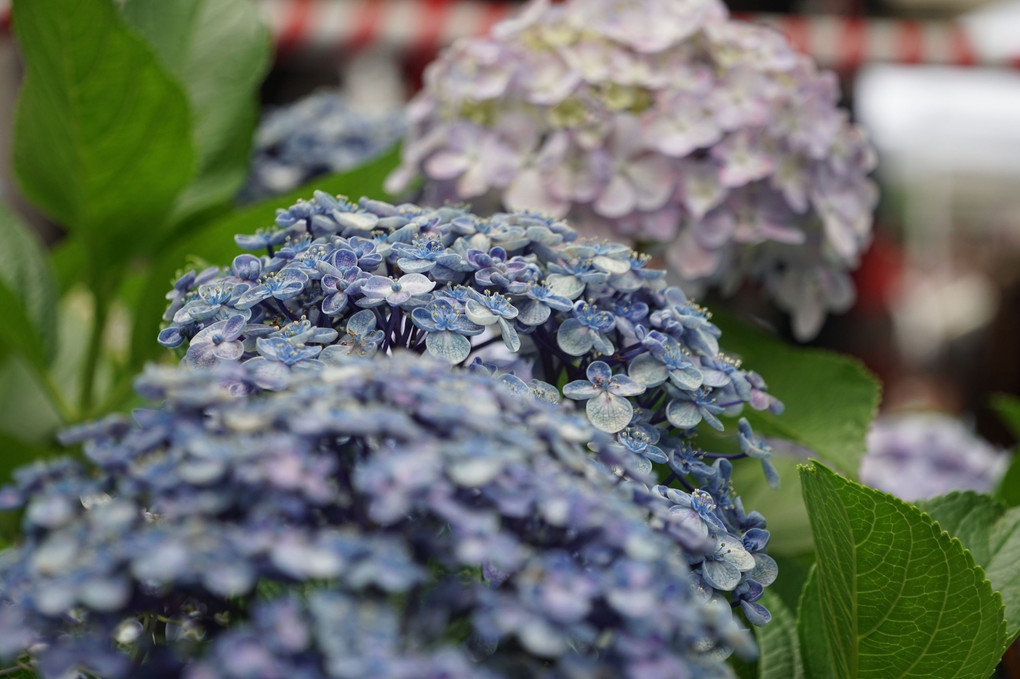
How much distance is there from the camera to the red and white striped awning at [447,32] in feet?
11.9

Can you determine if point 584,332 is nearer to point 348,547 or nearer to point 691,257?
point 348,547

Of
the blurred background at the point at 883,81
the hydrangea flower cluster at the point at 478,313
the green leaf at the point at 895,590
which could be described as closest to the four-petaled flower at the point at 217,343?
the hydrangea flower cluster at the point at 478,313

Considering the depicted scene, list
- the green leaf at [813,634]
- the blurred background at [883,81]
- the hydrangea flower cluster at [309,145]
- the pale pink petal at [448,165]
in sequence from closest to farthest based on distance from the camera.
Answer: the green leaf at [813,634]
the pale pink petal at [448,165]
the hydrangea flower cluster at [309,145]
the blurred background at [883,81]

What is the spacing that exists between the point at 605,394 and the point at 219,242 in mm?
429

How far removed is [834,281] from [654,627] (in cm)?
65

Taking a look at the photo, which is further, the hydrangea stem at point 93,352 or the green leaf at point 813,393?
the hydrangea stem at point 93,352

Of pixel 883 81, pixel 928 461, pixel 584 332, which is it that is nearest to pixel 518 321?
pixel 584 332

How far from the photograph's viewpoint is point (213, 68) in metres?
0.89

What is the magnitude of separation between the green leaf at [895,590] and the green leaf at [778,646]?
0.21ft

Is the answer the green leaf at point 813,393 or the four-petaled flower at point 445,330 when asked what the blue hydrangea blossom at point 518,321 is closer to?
the four-petaled flower at point 445,330

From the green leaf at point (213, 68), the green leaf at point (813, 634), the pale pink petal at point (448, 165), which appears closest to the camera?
the green leaf at point (813, 634)

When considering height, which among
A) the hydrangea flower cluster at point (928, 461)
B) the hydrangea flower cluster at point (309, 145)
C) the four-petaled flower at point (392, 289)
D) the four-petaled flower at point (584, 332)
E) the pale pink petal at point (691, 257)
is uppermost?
the four-petaled flower at point (392, 289)

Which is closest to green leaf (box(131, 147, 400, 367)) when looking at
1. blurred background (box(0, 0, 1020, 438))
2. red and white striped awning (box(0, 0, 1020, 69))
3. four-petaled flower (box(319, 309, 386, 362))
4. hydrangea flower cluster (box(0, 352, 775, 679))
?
four-petaled flower (box(319, 309, 386, 362))

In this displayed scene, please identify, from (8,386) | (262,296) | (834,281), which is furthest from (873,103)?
(262,296)
